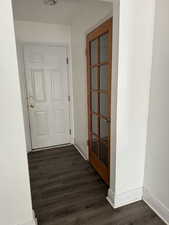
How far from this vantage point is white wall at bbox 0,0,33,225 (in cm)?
116

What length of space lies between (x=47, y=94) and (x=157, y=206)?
8.42ft

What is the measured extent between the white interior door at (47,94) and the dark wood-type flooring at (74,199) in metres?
0.68

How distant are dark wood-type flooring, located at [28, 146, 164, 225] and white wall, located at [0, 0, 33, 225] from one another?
37cm

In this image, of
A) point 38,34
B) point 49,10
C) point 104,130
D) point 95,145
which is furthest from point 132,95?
point 38,34

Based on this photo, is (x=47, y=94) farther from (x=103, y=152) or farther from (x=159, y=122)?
(x=159, y=122)

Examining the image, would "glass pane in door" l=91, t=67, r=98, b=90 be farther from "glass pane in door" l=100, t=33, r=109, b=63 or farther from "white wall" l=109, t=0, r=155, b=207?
"white wall" l=109, t=0, r=155, b=207

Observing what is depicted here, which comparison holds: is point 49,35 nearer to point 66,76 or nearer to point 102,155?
point 66,76

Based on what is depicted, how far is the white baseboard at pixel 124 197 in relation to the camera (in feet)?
5.83

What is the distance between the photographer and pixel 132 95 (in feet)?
5.23

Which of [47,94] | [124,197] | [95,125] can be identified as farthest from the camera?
[47,94]

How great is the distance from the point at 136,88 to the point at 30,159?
233 centimetres

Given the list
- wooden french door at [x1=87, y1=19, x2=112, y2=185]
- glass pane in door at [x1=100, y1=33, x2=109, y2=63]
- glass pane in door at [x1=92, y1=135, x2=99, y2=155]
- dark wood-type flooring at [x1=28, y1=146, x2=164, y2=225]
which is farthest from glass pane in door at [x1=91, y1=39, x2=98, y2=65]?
dark wood-type flooring at [x1=28, y1=146, x2=164, y2=225]

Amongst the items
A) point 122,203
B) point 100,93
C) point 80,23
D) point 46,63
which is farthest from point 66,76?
point 122,203

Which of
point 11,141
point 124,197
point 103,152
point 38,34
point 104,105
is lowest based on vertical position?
point 124,197
